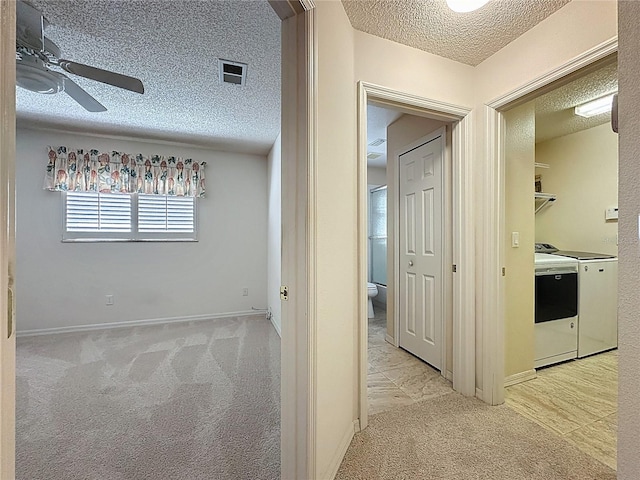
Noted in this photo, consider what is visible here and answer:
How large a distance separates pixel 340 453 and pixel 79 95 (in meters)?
2.97

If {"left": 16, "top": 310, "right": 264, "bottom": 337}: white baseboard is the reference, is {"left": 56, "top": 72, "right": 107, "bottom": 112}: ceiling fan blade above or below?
→ above

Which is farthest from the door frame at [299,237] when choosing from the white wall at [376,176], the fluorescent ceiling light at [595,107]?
the white wall at [376,176]

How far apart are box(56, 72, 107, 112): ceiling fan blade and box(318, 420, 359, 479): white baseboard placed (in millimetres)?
2855

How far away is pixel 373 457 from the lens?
1545 millimetres

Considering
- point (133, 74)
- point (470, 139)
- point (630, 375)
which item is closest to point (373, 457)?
point (630, 375)

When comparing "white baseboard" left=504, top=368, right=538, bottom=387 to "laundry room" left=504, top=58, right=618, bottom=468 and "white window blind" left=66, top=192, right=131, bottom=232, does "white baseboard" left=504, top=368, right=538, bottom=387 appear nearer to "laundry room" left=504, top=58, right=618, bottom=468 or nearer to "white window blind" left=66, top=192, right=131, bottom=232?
"laundry room" left=504, top=58, right=618, bottom=468

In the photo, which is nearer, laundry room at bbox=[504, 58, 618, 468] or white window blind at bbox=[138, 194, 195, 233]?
laundry room at bbox=[504, 58, 618, 468]

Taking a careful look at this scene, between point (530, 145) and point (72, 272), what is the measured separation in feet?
16.6

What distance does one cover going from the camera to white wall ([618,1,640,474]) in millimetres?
813

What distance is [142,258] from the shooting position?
3986mm

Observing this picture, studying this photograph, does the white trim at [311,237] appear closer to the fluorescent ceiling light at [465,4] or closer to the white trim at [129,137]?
the fluorescent ceiling light at [465,4]

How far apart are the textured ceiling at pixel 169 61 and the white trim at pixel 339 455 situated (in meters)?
2.41

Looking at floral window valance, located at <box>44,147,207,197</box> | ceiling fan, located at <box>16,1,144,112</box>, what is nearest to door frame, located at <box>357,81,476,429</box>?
ceiling fan, located at <box>16,1,144,112</box>

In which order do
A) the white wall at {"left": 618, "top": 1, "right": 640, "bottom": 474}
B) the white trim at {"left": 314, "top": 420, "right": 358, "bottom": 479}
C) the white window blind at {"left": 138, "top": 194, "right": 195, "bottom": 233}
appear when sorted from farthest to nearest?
1. the white window blind at {"left": 138, "top": 194, "right": 195, "bottom": 233}
2. the white trim at {"left": 314, "top": 420, "right": 358, "bottom": 479}
3. the white wall at {"left": 618, "top": 1, "right": 640, "bottom": 474}
